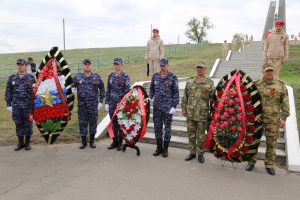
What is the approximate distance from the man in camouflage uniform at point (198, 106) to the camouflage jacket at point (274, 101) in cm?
93

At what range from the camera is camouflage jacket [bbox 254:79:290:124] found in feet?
17.2

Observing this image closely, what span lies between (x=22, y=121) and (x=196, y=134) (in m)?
3.63

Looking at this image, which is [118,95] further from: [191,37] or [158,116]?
[191,37]

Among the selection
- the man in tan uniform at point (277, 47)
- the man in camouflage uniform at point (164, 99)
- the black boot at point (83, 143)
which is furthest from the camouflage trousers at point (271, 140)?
the black boot at point (83, 143)

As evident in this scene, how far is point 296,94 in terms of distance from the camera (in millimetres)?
9352

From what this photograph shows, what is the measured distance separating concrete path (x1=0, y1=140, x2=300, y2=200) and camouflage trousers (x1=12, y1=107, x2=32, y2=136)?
45 cm

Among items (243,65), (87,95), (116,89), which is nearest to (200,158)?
(116,89)

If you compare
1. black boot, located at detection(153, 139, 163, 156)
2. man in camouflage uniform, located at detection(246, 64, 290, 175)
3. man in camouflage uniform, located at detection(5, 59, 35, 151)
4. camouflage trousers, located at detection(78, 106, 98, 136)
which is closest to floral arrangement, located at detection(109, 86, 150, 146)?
black boot, located at detection(153, 139, 163, 156)

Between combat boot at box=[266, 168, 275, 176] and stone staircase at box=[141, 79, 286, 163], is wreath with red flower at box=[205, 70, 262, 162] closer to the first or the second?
combat boot at box=[266, 168, 275, 176]

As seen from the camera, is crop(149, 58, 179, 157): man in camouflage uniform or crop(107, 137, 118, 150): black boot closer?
crop(149, 58, 179, 157): man in camouflage uniform

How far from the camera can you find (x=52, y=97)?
21.0ft

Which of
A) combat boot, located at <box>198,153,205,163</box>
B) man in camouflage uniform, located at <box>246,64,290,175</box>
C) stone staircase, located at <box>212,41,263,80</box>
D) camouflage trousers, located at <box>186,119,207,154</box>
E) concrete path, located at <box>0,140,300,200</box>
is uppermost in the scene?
stone staircase, located at <box>212,41,263,80</box>

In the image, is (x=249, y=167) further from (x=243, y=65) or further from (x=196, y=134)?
(x=243, y=65)

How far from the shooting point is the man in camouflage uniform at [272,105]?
5.24m
